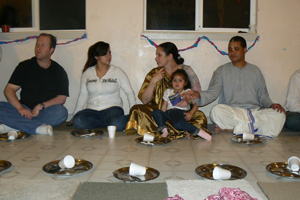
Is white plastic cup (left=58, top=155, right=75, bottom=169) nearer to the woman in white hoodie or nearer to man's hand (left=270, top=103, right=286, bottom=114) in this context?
the woman in white hoodie

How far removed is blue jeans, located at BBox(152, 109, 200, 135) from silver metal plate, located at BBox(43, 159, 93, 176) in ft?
4.13

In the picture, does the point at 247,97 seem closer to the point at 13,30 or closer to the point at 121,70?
the point at 121,70

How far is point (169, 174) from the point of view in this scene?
85.7 inches

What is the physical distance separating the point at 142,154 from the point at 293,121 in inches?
74.6

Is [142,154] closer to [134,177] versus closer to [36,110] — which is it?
[134,177]

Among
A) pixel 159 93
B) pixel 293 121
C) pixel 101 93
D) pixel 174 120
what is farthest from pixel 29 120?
pixel 293 121

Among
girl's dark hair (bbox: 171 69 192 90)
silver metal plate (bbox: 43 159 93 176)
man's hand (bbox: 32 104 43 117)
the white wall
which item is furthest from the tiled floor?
the white wall

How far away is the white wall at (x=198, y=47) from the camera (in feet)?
13.5

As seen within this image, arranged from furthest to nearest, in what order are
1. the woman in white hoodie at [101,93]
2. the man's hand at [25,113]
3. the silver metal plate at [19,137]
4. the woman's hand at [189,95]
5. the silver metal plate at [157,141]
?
the woman in white hoodie at [101,93] → the man's hand at [25,113] → the woman's hand at [189,95] → the silver metal plate at [19,137] → the silver metal plate at [157,141]

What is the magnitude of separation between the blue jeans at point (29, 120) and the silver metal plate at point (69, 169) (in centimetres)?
136

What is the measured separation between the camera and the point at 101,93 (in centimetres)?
380

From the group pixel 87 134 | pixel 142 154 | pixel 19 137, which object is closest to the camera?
pixel 142 154

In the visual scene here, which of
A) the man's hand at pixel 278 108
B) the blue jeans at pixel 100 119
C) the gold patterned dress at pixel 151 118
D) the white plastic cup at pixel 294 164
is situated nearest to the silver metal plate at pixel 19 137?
the blue jeans at pixel 100 119

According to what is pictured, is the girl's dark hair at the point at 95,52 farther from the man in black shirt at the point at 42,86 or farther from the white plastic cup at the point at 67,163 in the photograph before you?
the white plastic cup at the point at 67,163
